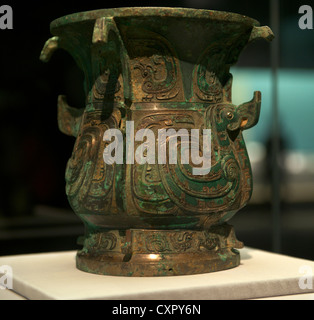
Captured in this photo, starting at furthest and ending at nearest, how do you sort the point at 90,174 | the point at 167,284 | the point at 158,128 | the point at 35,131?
the point at 35,131 < the point at 90,174 < the point at 158,128 < the point at 167,284

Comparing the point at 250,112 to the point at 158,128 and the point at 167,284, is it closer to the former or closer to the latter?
the point at 158,128

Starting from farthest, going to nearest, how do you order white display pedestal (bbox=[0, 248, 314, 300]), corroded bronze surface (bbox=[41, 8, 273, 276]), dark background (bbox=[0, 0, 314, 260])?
dark background (bbox=[0, 0, 314, 260]) < corroded bronze surface (bbox=[41, 8, 273, 276]) < white display pedestal (bbox=[0, 248, 314, 300])

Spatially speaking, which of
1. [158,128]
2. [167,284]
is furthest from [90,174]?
[167,284]

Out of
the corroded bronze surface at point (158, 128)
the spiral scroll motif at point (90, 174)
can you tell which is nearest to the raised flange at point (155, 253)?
the corroded bronze surface at point (158, 128)

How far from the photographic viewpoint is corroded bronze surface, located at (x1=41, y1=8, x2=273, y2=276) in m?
3.09

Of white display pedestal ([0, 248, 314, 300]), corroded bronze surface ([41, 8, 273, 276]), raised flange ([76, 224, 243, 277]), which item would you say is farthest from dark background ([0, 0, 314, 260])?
raised flange ([76, 224, 243, 277])

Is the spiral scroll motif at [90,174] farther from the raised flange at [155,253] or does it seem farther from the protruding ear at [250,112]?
the protruding ear at [250,112]

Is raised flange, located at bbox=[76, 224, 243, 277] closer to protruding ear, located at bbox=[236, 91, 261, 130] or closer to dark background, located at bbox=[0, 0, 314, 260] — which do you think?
protruding ear, located at bbox=[236, 91, 261, 130]

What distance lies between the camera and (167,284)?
9.65ft

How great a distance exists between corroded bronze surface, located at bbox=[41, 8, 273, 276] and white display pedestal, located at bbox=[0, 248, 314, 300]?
0.32 feet

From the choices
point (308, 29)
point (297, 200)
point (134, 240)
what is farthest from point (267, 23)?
point (134, 240)

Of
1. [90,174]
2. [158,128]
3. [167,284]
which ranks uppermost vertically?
[158,128]

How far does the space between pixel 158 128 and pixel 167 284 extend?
63cm

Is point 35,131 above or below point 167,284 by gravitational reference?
above
